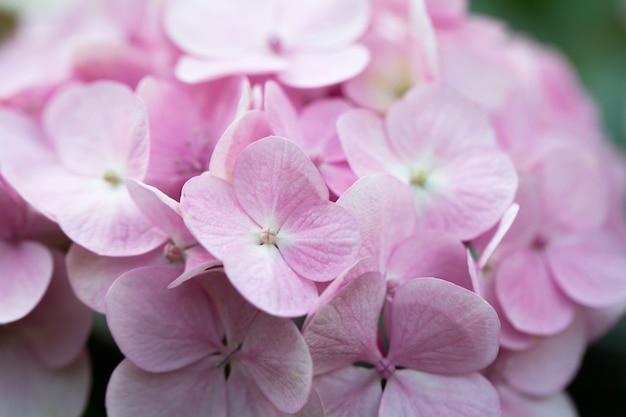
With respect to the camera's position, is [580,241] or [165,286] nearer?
[165,286]

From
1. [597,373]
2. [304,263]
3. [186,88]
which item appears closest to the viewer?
[304,263]

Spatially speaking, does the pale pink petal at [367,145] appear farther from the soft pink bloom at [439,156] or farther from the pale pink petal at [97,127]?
the pale pink petal at [97,127]

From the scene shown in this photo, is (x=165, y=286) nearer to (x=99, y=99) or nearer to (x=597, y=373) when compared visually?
(x=99, y=99)

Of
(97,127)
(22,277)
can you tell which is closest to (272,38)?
(97,127)

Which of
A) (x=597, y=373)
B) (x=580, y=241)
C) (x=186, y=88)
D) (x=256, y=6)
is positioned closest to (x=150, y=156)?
(x=186, y=88)

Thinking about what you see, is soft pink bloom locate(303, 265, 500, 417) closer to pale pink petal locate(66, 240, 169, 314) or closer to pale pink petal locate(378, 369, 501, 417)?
pale pink petal locate(378, 369, 501, 417)

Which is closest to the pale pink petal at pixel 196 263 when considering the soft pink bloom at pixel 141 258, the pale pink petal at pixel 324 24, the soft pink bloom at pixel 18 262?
the soft pink bloom at pixel 141 258

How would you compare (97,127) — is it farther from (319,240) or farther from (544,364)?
(544,364)

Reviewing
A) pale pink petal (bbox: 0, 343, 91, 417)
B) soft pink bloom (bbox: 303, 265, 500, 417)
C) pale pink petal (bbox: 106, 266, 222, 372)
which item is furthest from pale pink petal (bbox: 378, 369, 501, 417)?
pale pink petal (bbox: 0, 343, 91, 417)
